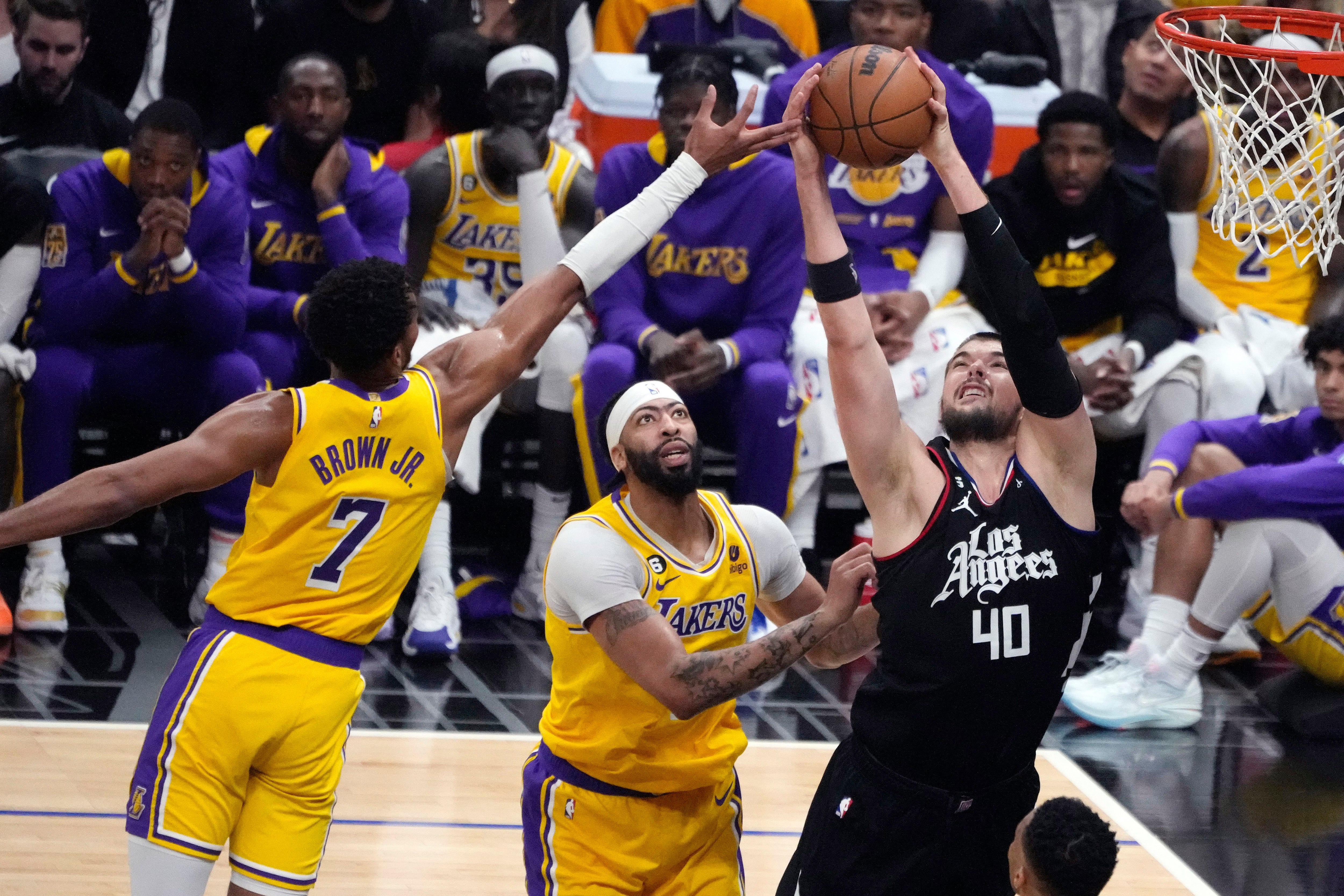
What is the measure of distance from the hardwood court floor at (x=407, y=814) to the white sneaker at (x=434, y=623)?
69 cm

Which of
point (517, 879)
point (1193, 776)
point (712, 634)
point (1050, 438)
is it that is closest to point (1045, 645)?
point (1050, 438)

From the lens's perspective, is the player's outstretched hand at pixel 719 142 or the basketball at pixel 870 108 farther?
the player's outstretched hand at pixel 719 142

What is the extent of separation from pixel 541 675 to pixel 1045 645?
3054 mm

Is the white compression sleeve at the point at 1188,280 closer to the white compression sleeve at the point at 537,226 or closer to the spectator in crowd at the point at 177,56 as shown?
the white compression sleeve at the point at 537,226

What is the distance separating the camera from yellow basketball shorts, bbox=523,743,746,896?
344 cm

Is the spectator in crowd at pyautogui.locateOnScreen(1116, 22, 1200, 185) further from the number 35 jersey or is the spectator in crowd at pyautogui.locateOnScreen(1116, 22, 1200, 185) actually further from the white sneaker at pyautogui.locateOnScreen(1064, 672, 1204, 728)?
the number 35 jersey

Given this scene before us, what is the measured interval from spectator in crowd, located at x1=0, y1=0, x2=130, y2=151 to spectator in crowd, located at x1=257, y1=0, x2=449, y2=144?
74 centimetres

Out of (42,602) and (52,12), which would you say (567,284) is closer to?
(42,602)

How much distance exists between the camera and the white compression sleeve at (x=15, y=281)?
614 cm

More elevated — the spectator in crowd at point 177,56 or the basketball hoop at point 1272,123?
the basketball hoop at point 1272,123

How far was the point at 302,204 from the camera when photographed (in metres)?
6.52

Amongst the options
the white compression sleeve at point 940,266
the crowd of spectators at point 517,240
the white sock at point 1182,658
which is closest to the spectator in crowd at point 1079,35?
the crowd of spectators at point 517,240

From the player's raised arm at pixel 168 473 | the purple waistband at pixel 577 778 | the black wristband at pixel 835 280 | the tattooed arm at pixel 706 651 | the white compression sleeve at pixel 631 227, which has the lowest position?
the purple waistband at pixel 577 778

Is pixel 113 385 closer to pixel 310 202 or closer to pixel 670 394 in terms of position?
pixel 310 202
